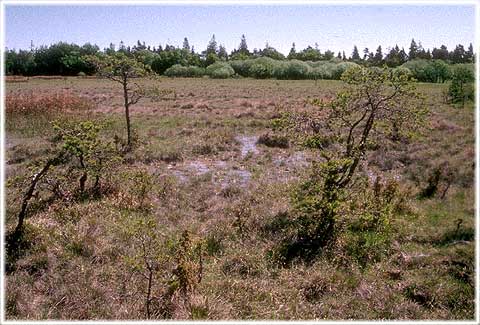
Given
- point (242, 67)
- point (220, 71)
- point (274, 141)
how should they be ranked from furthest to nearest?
point (242, 67)
point (220, 71)
point (274, 141)

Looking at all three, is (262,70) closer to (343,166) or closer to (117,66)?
(117,66)

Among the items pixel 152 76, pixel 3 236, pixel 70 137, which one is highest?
pixel 152 76

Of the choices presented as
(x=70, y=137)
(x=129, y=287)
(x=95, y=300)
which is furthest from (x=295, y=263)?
(x=70, y=137)

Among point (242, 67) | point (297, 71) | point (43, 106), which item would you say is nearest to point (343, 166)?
point (43, 106)

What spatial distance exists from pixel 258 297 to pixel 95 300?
2337mm

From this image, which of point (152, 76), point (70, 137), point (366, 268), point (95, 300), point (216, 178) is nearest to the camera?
point (95, 300)

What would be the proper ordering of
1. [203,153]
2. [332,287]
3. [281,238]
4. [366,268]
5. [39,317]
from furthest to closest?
[203,153] → [281,238] → [366,268] → [332,287] → [39,317]

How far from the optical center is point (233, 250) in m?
7.33

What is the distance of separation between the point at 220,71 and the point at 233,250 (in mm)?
66746

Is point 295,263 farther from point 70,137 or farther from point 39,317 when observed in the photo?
point 70,137

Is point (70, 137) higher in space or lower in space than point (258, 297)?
higher

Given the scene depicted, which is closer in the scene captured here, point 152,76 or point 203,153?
point 203,153

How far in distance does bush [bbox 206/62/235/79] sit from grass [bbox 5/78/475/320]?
5892 centimetres

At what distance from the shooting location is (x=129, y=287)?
5953 millimetres
